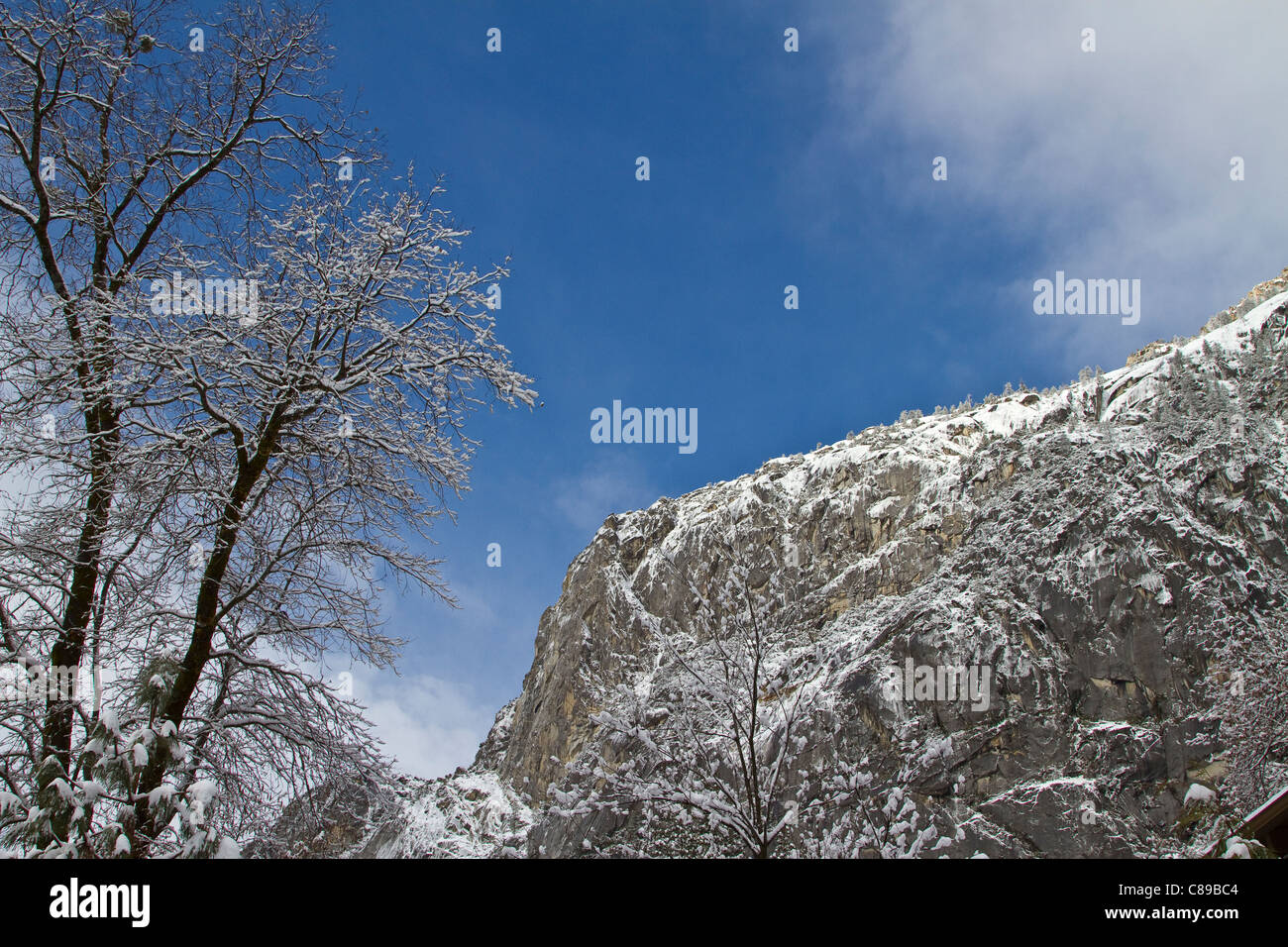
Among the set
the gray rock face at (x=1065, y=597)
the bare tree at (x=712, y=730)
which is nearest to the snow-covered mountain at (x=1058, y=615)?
the gray rock face at (x=1065, y=597)

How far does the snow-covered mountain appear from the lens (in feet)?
118

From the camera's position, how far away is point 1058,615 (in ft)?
156

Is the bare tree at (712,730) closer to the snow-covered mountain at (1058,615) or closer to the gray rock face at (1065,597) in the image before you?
the snow-covered mountain at (1058,615)

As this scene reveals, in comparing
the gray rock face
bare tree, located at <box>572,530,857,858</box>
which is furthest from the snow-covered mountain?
bare tree, located at <box>572,530,857,858</box>

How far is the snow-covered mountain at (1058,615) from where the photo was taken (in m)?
→ 35.9

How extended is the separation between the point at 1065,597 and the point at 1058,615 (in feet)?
3.96

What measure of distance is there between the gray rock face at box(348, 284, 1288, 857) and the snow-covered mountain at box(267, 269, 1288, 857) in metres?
0.14

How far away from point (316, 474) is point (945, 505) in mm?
63072

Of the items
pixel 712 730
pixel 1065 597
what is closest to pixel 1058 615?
pixel 1065 597

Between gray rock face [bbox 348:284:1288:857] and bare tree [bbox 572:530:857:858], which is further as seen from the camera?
gray rock face [bbox 348:284:1288:857]

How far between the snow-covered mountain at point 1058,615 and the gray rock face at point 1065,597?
0.14 metres

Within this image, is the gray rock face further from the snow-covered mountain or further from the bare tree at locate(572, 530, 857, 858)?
Result: the bare tree at locate(572, 530, 857, 858)
